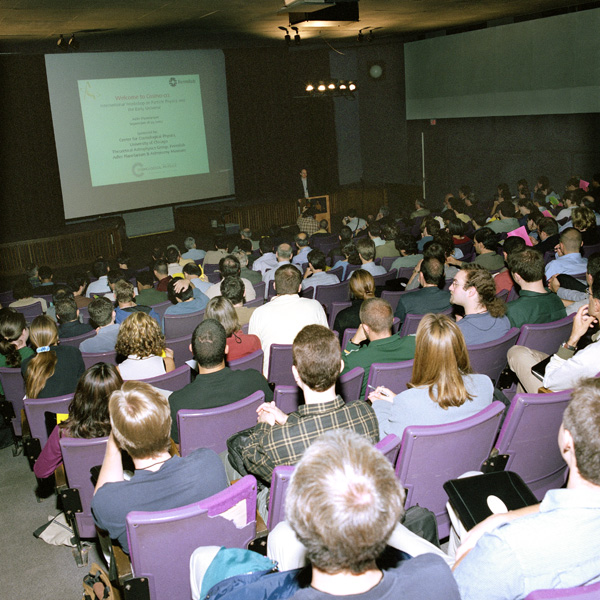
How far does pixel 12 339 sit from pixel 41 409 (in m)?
1.30

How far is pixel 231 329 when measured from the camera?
4.34 meters

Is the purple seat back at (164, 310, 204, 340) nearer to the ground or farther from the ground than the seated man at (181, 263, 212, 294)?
nearer to the ground

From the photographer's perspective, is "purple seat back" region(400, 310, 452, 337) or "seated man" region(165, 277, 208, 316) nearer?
"purple seat back" region(400, 310, 452, 337)

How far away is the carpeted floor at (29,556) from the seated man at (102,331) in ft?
3.57

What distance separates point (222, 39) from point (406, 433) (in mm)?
12775

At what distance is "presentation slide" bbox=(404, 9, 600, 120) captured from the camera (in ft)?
38.4

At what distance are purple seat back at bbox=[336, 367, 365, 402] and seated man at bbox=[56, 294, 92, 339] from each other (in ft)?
9.10

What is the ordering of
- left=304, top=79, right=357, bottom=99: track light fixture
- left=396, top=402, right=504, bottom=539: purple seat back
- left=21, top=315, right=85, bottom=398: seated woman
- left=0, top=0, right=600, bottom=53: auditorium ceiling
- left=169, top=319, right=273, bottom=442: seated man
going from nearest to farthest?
left=396, top=402, right=504, bottom=539: purple seat back
left=169, top=319, right=273, bottom=442: seated man
left=21, top=315, right=85, bottom=398: seated woman
left=0, top=0, right=600, bottom=53: auditorium ceiling
left=304, top=79, right=357, bottom=99: track light fixture

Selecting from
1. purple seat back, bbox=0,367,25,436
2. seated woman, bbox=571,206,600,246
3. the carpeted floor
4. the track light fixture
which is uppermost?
the track light fixture

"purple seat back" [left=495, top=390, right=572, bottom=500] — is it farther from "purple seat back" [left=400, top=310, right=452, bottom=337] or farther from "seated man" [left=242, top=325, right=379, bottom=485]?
"purple seat back" [left=400, top=310, right=452, bottom=337]

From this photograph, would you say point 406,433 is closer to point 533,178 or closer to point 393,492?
point 393,492

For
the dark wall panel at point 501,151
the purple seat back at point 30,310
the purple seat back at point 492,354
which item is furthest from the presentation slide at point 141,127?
the purple seat back at point 492,354

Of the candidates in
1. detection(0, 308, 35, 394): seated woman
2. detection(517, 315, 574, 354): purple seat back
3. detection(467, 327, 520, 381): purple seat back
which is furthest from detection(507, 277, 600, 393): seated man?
detection(0, 308, 35, 394): seated woman

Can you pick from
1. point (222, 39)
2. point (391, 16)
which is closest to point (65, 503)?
point (391, 16)
